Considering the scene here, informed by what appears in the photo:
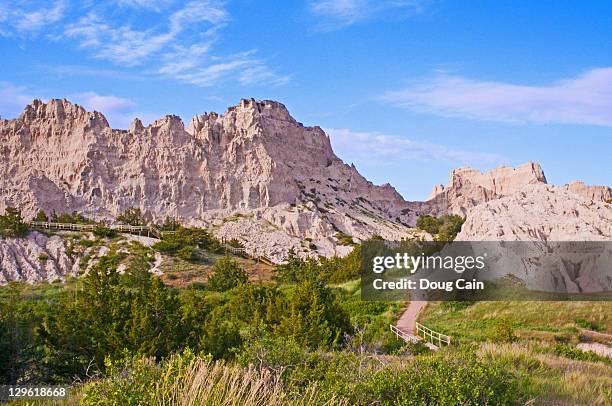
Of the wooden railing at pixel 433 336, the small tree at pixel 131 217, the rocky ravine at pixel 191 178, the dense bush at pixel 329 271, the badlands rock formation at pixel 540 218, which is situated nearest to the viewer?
the wooden railing at pixel 433 336

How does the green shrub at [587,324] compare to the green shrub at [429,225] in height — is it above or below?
below

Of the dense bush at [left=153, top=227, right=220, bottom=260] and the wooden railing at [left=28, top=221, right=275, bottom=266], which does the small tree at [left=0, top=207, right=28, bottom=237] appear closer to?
the wooden railing at [left=28, top=221, right=275, bottom=266]

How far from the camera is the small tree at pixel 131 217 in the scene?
6322 centimetres

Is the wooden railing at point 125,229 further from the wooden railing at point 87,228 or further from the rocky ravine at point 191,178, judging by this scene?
the rocky ravine at point 191,178

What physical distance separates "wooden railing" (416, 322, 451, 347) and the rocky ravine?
4362cm

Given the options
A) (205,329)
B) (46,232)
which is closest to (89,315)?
(205,329)

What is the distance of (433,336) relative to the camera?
55.0 feet

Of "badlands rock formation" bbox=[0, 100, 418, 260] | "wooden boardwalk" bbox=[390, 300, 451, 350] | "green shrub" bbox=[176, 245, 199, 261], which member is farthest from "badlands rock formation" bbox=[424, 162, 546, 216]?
"wooden boardwalk" bbox=[390, 300, 451, 350]

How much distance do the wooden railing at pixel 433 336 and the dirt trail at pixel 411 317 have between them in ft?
1.34

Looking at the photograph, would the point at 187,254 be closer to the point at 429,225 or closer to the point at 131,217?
the point at 131,217

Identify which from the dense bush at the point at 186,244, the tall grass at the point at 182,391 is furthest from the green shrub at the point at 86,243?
the tall grass at the point at 182,391

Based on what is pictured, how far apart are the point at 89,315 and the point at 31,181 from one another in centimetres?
6373

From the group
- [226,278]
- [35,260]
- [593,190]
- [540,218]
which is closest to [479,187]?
[593,190]

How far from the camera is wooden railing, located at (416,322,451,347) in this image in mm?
15516
